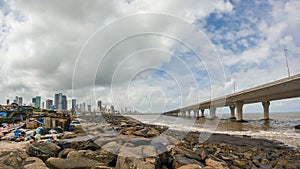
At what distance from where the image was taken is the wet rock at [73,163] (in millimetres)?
5945

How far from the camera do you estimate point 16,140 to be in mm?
10188

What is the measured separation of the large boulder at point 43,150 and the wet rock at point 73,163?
86cm

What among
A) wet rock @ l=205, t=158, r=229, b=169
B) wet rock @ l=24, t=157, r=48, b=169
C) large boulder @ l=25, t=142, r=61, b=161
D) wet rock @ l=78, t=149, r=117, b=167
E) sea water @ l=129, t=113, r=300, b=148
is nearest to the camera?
wet rock @ l=24, t=157, r=48, b=169

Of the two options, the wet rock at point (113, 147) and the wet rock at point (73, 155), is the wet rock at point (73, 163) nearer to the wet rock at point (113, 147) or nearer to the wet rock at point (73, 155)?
the wet rock at point (73, 155)

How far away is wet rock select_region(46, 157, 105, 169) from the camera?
5945mm

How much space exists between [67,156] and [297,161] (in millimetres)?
10297

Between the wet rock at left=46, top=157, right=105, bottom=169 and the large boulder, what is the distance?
33.8 inches

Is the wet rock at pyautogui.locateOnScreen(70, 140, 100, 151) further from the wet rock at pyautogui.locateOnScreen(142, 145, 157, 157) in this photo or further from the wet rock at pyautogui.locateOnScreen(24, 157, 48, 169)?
the wet rock at pyautogui.locateOnScreen(142, 145, 157, 157)

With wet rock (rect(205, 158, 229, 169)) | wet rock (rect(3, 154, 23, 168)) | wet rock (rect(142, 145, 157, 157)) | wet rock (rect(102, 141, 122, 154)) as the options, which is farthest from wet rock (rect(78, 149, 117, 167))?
wet rock (rect(205, 158, 229, 169))

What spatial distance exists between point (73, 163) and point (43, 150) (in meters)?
1.84

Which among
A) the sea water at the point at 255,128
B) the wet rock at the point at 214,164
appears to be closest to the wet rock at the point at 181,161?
the wet rock at the point at 214,164

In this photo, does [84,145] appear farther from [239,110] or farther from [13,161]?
[239,110]

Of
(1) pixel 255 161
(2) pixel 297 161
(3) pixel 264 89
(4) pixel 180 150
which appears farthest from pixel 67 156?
(3) pixel 264 89

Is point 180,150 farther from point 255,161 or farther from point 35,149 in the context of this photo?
point 35,149
